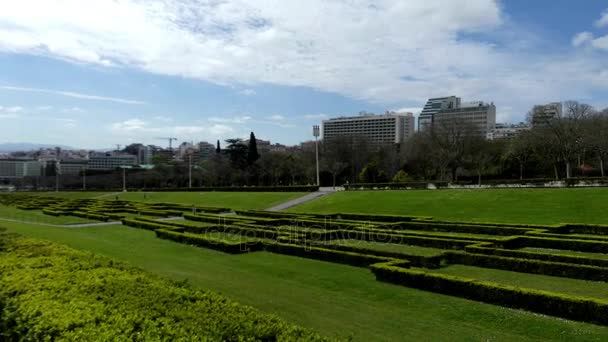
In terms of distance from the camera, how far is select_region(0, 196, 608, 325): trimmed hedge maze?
9.00 m

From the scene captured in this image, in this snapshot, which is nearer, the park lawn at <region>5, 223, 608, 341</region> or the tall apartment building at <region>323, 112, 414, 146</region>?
the park lawn at <region>5, 223, 608, 341</region>

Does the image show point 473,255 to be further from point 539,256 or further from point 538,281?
point 538,281

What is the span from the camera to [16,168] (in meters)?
168

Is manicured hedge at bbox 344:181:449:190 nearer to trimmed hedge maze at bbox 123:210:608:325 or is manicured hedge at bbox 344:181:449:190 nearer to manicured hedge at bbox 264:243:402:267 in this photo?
trimmed hedge maze at bbox 123:210:608:325

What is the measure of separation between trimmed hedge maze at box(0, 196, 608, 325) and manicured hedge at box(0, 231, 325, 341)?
5529mm

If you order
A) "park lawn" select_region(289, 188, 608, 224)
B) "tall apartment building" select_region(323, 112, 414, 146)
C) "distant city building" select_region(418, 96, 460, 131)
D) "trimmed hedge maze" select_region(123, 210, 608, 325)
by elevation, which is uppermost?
"distant city building" select_region(418, 96, 460, 131)

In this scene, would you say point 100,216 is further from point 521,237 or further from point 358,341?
point 358,341

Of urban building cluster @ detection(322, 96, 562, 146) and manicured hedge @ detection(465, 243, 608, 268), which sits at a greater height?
urban building cluster @ detection(322, 96, 562, 146)

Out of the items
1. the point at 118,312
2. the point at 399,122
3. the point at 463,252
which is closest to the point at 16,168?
the point at 399,122

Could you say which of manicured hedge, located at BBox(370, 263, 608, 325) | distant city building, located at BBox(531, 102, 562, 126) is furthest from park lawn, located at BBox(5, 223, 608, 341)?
distant city building, located at BBox(531, 102, 562, 126)

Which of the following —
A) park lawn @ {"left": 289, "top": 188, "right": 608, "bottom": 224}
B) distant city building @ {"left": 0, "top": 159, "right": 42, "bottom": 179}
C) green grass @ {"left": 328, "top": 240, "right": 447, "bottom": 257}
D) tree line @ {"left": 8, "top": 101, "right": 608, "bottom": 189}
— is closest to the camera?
green grass @ {"left": 328, "top": 240, "right": 447, "bottom": 257}

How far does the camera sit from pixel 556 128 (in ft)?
164

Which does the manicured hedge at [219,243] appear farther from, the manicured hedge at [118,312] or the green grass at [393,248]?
the manicured hedge at [118,312]

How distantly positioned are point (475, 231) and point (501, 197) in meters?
11.3
